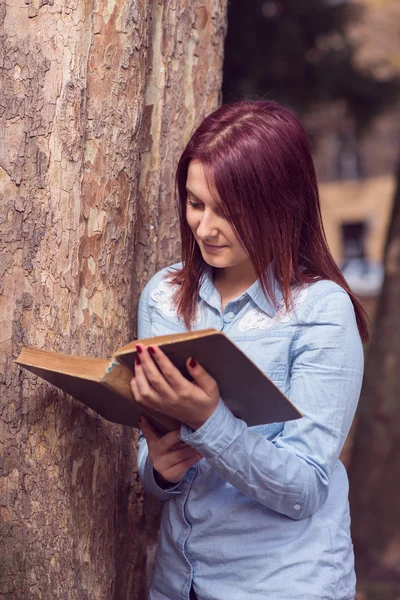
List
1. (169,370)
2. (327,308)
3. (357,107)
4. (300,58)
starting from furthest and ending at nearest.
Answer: (357,107) < (300,58) < (327,308) < (169,370)

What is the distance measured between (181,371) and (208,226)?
38 cm

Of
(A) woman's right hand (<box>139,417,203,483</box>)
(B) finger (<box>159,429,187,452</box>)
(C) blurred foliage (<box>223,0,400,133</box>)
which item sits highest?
(C) blurred foliage (<box>223,0,400,133</box>)

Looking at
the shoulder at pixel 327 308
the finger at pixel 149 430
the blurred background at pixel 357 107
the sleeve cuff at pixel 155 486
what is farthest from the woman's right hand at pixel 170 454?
the blurred background at pixel 357 107

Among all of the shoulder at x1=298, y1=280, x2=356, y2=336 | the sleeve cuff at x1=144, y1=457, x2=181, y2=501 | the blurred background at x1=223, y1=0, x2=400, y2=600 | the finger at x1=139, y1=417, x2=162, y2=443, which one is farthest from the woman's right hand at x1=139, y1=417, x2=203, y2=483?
the blurred background at x1=223, y1=0, x2=400, y2=600

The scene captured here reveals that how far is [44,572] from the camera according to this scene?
1979 mm

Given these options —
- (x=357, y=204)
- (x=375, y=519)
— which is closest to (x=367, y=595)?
(x=375, y=519)

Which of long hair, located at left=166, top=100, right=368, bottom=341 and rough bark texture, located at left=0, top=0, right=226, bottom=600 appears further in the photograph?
rough bark texture, located at left=0, top=0, right=226, bottom=600

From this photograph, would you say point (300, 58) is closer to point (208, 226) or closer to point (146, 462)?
point (208, 226)

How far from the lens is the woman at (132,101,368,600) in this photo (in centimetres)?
165

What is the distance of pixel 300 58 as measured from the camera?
5285 mm

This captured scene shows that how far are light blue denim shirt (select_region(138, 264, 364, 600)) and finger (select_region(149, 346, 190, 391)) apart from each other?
100 mm

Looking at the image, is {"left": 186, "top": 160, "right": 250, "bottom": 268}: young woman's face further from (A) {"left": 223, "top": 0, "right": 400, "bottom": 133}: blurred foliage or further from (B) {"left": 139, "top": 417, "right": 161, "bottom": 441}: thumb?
(A) {"left": 223, "top": 0, "right": 400, "bottom": 133}: blurred foliage

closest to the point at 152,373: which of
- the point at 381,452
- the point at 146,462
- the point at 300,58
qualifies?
the point at 146,462

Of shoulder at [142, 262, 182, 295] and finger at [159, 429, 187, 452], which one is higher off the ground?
shoulder at [142, 262, 182, 295]
